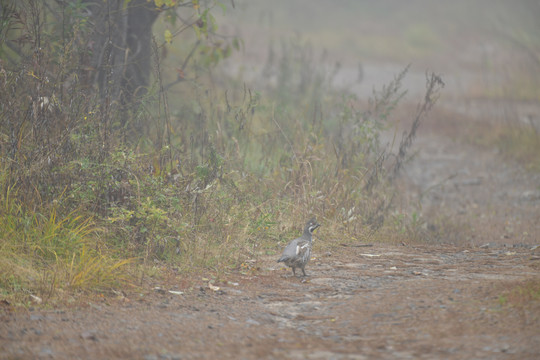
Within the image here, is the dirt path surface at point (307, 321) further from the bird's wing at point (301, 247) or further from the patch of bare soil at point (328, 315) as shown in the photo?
the bird's wing at point (301, 247)

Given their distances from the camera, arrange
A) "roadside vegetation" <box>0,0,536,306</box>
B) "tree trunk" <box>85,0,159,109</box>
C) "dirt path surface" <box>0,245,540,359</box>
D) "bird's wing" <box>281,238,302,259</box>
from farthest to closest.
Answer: "tree trunk" <box>85,0,159,109</box> < "bird's wing" <box>281,238,302,259</box> < "roadside vegetation" <box>0,0,536,306</box> < "dirt path surface" <box>0,245,540,359</box>

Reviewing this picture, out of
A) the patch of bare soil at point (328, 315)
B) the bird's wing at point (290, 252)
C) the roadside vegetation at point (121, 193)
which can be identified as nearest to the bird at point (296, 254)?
the bird's wing at point (290, 252)

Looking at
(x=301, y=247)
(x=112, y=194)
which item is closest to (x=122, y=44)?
(x=112, y=194)

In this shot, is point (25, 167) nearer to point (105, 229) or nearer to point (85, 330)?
point (105, 229)

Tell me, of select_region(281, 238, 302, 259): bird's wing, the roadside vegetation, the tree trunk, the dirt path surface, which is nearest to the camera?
the dirt path surface

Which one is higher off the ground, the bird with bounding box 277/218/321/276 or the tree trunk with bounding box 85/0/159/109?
the tree trunk with bounding box 85/0/159/109

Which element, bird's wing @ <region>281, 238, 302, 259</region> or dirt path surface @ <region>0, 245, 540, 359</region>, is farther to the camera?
bird's wing @ <region>281, 238, 302, 259</region>

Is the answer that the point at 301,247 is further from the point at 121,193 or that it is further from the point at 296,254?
the point at 121,193

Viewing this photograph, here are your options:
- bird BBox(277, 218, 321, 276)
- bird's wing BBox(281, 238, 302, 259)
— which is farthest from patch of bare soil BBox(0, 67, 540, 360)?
bird's wing BBox(281, 238, 302, 259)

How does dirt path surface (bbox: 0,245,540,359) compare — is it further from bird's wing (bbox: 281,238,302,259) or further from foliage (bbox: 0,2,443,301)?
foliage (bbox: 0,2,443,301)

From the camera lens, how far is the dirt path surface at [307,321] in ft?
12.0

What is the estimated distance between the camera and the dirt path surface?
3652 millimetres

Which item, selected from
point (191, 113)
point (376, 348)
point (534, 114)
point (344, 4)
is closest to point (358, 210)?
point (191, 113)

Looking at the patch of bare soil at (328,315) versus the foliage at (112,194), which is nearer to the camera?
the patch of bare soil at (328,315)
